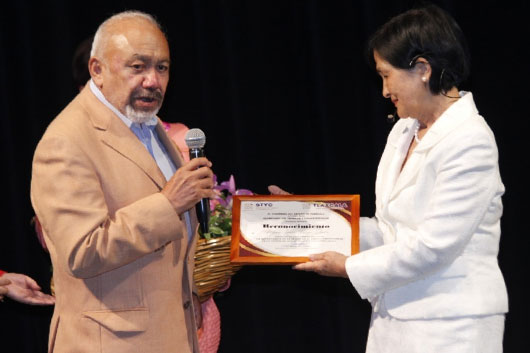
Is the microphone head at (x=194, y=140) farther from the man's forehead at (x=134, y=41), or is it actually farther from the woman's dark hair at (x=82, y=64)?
the woman's dark hair at (x=82, y=64)

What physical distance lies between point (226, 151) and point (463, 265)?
6.92 ft

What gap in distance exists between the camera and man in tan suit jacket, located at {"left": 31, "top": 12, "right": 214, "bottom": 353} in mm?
2096

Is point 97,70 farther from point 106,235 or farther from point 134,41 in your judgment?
point 106,235

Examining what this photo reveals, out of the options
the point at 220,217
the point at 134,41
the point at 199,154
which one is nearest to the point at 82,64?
the point at 220,217

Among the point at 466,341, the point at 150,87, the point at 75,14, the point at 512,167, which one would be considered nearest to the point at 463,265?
the point at 466,341

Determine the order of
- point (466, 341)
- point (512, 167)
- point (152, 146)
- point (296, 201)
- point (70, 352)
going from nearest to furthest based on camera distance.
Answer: point (70, 352)
point (466, 341)
point (152, 146)
point (296, 201)
point (512, 167)

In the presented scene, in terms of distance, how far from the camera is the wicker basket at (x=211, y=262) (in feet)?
9.50

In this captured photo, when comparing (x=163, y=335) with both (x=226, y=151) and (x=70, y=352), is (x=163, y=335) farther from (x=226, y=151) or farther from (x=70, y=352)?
(x=226, y=151)

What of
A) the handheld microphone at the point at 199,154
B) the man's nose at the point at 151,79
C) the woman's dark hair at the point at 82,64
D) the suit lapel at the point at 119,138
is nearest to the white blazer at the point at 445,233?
the handheld microphone at the point at 199,154

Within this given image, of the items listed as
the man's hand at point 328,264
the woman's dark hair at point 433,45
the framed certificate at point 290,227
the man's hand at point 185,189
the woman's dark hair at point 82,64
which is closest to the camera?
the man's hand at point 185,189

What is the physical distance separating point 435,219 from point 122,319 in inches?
39.8

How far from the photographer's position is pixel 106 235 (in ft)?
6.90

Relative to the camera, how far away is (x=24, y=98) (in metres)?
4.16

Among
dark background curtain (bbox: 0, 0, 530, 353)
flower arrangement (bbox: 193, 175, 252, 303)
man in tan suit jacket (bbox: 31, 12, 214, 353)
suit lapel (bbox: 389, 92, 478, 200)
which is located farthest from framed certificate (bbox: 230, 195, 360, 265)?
dark background curtain (bbox: 0, 0, 530, 353)
